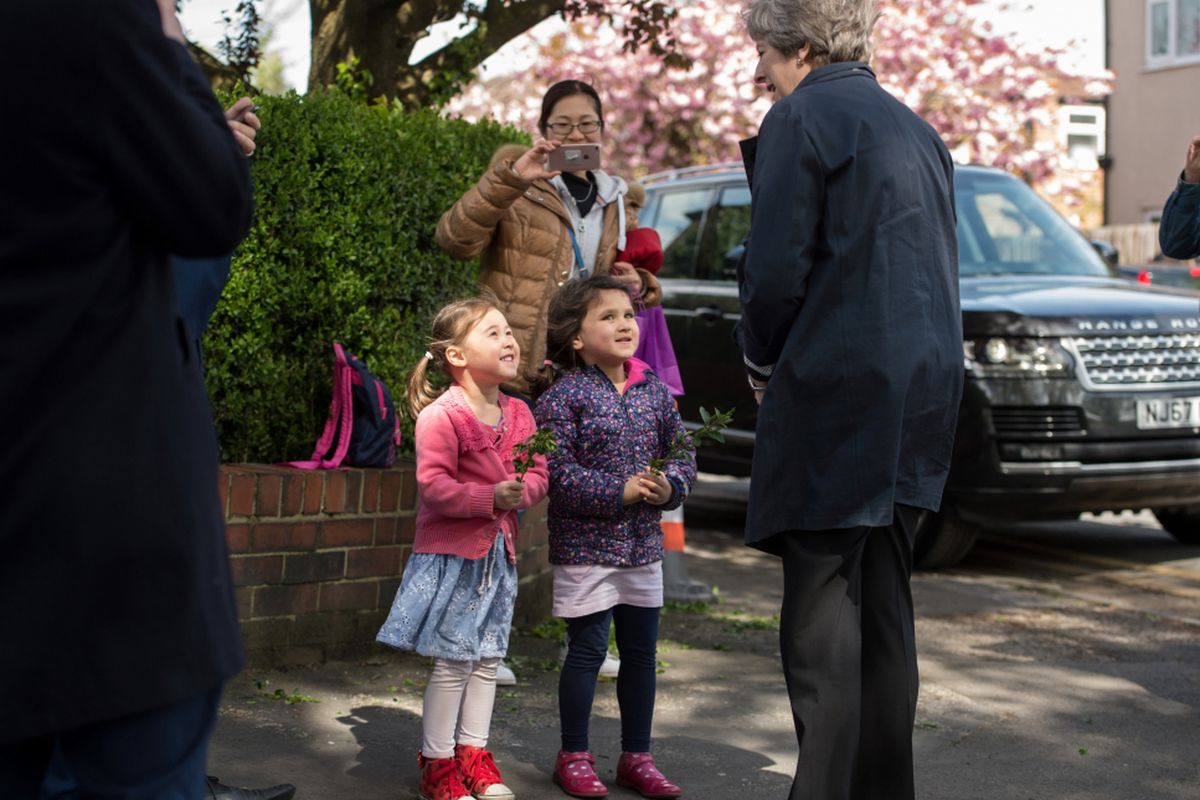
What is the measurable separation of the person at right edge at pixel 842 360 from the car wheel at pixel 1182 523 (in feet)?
20.4

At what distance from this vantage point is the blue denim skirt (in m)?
4.29

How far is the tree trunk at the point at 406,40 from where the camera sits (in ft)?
23.1

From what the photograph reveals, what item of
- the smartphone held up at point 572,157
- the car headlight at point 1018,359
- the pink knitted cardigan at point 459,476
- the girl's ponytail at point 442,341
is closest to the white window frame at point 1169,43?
the car headlight at point 1018,359

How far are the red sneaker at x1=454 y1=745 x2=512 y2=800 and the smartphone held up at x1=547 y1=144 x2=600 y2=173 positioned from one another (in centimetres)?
190

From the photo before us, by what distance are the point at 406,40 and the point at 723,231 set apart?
3.08 meters

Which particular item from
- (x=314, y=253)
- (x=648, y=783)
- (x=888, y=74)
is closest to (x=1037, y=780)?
(x=648, y=783)

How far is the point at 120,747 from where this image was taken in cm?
205

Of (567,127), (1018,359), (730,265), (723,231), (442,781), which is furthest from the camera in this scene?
(723,231)

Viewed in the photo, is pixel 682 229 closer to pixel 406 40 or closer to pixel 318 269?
pixel 406 40

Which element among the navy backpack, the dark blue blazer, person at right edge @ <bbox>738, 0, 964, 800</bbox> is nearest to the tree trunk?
the navy backpack

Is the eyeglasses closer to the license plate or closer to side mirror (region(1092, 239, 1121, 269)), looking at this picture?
the license plate

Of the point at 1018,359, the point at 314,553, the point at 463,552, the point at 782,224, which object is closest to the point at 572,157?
the point at 463,552

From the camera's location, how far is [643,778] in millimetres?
4426

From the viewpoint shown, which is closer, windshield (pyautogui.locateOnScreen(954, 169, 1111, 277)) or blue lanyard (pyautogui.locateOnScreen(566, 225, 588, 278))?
blue lanyard (pyautogui.locateOnScreen(566, 225, 588, 278))
